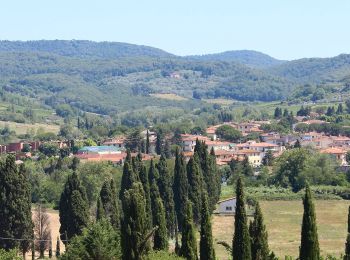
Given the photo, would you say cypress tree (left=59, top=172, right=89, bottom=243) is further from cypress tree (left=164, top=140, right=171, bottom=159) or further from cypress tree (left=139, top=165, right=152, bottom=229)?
cypress tree (left=164, top=140, right=171, bottom=159)

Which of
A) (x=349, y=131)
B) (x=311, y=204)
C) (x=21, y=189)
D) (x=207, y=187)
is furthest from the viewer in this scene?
(x=349, y=131)

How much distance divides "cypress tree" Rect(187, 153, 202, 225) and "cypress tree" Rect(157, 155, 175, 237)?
1.94m

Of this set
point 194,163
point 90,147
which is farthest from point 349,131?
point 194,163

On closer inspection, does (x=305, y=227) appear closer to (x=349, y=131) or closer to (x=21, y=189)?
(x=21, y=189)

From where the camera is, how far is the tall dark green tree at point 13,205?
52.5m

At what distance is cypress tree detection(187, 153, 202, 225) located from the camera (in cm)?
6969

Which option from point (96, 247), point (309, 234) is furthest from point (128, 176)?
point (309, 234)

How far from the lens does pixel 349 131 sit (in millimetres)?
167000

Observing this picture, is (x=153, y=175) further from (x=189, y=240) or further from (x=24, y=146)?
(x=24, y=146)

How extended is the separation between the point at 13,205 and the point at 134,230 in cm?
2072

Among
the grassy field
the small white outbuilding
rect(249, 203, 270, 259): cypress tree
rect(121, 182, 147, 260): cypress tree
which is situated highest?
rect(121, 182, 147, 260): cypress tree

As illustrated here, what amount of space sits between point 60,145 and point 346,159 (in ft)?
173

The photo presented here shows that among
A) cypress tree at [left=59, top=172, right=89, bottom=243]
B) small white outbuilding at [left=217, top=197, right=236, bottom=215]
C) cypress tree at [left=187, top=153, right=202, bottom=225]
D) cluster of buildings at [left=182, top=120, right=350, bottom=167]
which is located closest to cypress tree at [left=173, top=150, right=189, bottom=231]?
cypress tree at [left=187, top=153, right=202, bottom=225]

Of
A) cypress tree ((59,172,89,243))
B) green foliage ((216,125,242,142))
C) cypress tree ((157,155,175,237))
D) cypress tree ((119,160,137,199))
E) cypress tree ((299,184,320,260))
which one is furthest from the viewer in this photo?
green foliage ((216,125,242,142))
